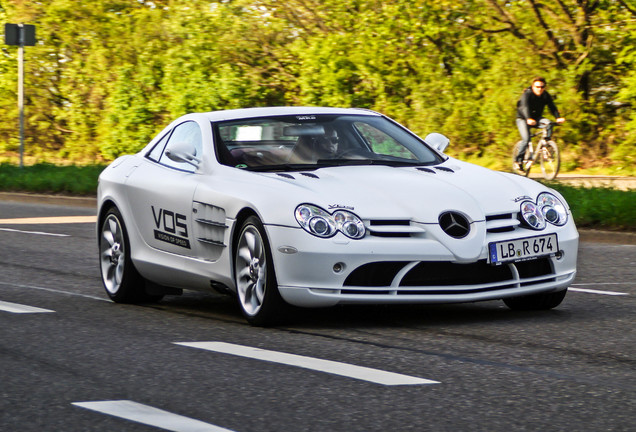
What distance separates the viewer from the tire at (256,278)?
770cm

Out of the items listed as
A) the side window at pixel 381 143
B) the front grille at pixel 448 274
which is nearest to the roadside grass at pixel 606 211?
the side window at pixel 381 143

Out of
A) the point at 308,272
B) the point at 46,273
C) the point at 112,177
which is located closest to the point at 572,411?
the point at 308,272

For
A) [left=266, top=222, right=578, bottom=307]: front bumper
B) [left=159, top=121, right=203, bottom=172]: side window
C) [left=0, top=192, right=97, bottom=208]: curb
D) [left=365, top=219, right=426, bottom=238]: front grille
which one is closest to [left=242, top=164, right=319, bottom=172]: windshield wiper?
[left=159, top=121, right=203, bottom=172]: side window

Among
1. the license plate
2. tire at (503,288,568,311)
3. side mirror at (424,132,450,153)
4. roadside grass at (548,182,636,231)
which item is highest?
side mirror at (424,132,450,153)

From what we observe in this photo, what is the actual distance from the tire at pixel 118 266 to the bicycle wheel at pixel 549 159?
540 inches

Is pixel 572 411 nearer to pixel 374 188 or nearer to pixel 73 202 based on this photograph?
pixel 374 188

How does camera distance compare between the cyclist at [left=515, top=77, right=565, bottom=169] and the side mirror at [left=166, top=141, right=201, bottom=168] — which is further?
the cyclist at [left=515, top=77, right=565, bottom=169]

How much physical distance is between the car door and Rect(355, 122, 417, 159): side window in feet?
3.59

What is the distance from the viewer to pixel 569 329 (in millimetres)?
7570

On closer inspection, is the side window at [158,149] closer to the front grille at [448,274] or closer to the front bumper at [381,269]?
the front bumper at [381,269]

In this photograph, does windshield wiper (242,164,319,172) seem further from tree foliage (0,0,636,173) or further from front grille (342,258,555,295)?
tree foliage (0,0,636,173)

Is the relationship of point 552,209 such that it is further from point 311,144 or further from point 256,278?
point 256,278

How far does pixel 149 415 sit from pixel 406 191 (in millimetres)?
2941

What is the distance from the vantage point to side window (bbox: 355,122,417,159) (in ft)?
29.3
